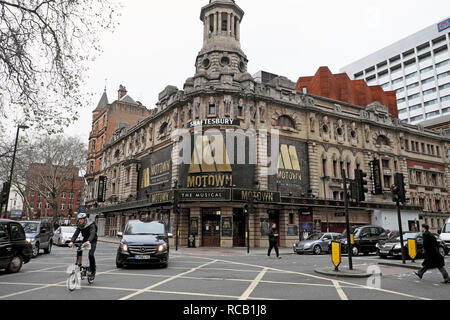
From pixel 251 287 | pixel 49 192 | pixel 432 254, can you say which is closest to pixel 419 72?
pixel 432 254

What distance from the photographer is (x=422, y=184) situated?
39781 millimetres

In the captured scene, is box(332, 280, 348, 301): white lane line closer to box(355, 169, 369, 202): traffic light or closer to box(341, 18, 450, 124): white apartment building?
box(355, 169, 369, 202): traffic light

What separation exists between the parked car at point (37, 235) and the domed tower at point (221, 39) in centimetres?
2267

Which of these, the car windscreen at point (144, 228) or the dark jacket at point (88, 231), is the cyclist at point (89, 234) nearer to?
the dark jacket at point (88, 231)

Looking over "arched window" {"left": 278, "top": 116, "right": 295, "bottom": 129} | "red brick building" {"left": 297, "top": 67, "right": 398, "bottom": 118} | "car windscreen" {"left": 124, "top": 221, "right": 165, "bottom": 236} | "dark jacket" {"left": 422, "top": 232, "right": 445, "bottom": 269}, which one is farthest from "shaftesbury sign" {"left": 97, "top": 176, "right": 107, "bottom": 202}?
"dark jacket" {"left": 422, "top": 232, "right": 445, "bottom": 269}

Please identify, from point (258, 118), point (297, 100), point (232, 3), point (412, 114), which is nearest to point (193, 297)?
point (258, 118)

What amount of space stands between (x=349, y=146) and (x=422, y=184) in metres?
13.9

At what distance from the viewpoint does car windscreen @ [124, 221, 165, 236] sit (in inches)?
468

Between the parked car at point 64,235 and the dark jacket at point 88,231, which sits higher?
the dark jacket at point 88,231

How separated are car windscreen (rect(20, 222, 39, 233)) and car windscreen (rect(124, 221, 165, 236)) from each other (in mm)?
6950

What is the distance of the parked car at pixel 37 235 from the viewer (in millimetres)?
15020

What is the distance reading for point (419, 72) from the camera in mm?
82000

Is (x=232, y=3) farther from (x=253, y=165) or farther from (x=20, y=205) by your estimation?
(x=20, y=205)

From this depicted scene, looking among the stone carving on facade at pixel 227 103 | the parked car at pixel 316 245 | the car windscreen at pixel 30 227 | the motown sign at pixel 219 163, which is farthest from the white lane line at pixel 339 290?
the stone carving on facade at pixel 227 103
